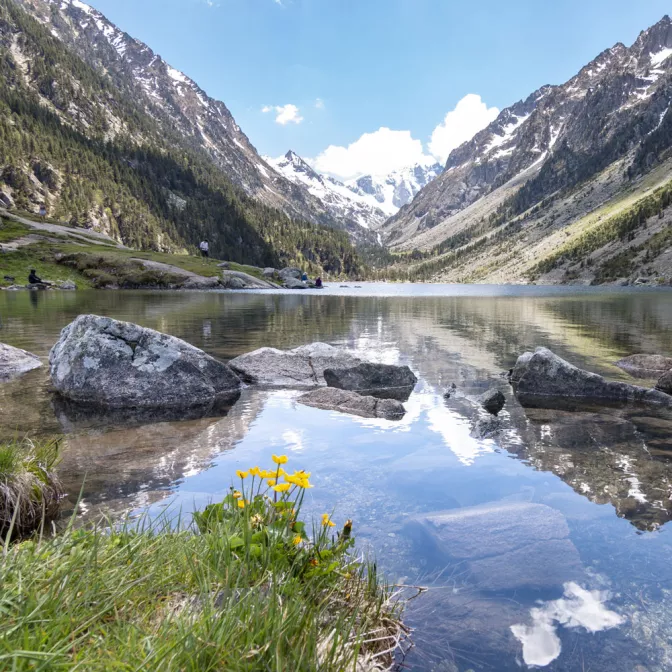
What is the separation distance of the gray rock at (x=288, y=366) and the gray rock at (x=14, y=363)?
712 cm

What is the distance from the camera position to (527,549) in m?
6.05

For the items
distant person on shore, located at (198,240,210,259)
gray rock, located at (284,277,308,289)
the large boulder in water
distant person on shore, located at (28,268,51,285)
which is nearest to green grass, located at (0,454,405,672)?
the large boulder in water

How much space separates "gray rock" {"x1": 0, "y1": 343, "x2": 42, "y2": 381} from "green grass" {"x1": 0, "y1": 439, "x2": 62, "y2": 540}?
10.5 m

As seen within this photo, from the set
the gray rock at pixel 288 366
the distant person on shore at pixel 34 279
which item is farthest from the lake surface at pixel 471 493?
the distant person on shore at pixel 34 279

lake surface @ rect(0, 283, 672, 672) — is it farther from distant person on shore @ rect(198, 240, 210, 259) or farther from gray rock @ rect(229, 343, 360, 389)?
distant person on shore @ rect(198, 240, 210, 259)

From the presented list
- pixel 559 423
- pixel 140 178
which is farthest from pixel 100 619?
pixel 140 178

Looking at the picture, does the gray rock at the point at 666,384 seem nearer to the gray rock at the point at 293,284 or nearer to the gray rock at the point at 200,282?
the gray rock at the point at 200,282

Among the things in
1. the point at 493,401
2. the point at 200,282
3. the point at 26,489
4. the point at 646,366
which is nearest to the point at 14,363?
the point at 26,489

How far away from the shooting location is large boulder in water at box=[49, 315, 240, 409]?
13352mm

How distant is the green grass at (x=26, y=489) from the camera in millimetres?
5973

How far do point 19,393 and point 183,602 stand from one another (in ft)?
Result: 43.4

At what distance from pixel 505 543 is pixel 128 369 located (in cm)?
1143

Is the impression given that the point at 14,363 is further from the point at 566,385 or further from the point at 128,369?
the point at 566,385

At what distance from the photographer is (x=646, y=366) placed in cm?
1872
